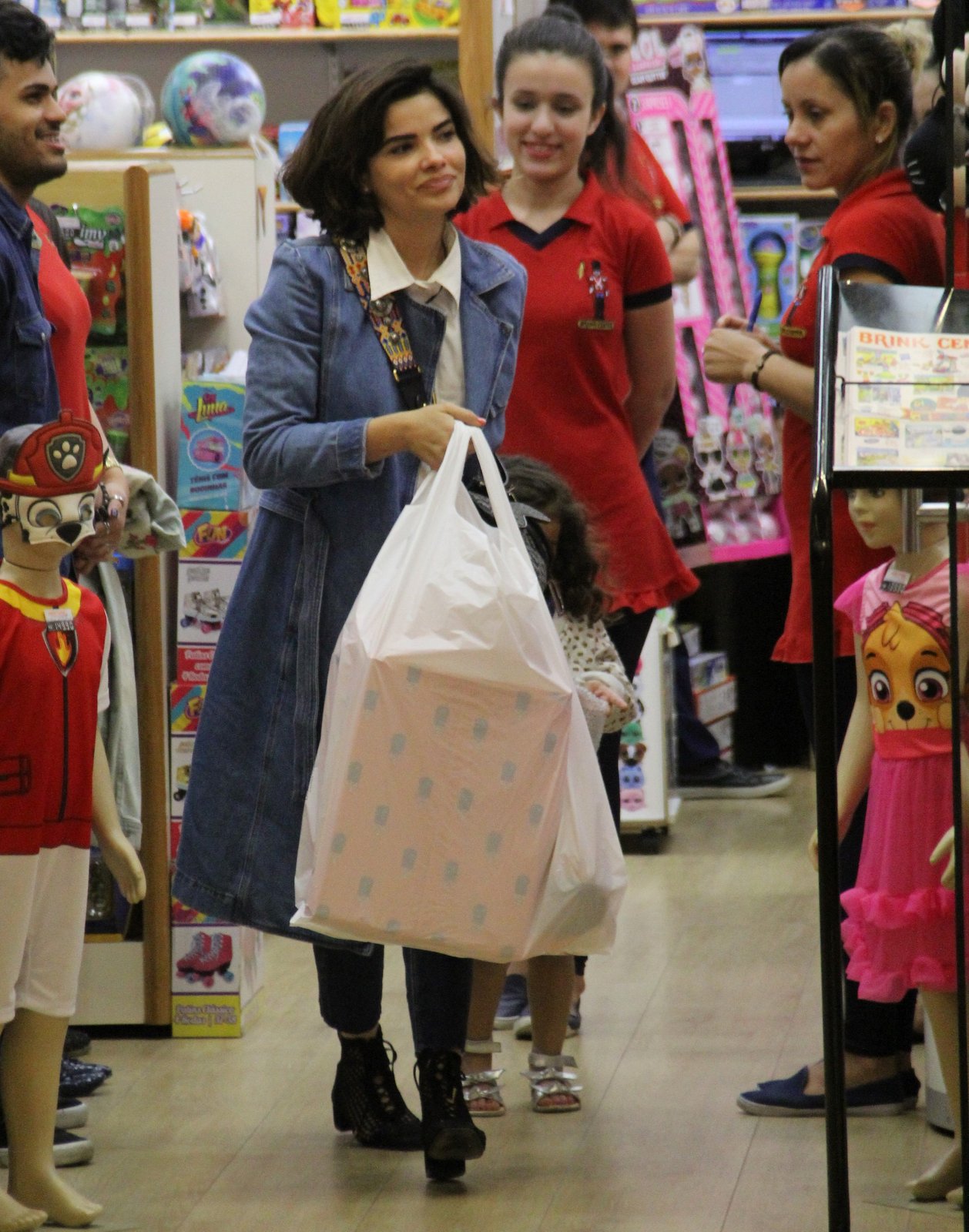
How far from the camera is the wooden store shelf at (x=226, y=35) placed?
5.38 metres

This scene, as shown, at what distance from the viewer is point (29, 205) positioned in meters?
2.89

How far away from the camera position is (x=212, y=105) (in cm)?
356

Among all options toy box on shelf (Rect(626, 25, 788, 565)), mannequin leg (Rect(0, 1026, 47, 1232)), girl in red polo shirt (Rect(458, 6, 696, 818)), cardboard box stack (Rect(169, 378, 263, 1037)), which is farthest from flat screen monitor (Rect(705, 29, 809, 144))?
mannequin leg (Rect(0, 1026, 47, 1232))

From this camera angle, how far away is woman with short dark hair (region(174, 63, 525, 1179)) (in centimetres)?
235

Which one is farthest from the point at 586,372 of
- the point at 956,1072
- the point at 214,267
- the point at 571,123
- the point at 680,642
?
the point at 680,642

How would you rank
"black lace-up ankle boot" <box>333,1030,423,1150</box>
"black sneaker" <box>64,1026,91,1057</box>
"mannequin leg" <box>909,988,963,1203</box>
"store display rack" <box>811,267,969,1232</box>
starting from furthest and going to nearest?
"black sneaker" <box>64,1026,91,1057</box> < "black lace-up ankle boot" <box>333,1030,423,1150</box> < "mannequin leg" <box>909,988,963,1203</box> < "store display rack" <box>811,267,969,1232</box>

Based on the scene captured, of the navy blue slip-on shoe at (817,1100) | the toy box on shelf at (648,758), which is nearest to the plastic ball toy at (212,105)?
the toy box on shelf at (648,758)

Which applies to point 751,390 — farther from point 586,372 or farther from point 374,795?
point 374,795

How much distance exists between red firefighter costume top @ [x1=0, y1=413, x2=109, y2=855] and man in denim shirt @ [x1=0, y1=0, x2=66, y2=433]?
0.64 ft

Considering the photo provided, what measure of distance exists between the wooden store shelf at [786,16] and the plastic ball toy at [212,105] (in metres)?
2.54

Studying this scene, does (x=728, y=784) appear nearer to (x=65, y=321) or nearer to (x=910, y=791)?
(x=910, y=791)

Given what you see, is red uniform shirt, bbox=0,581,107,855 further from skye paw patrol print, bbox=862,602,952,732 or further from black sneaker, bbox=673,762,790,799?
black sneaker, bbox=673,762,790,799

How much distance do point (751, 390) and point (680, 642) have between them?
80cm

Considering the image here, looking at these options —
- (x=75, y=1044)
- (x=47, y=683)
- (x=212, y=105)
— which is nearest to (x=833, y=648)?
(x=47, y=683)
